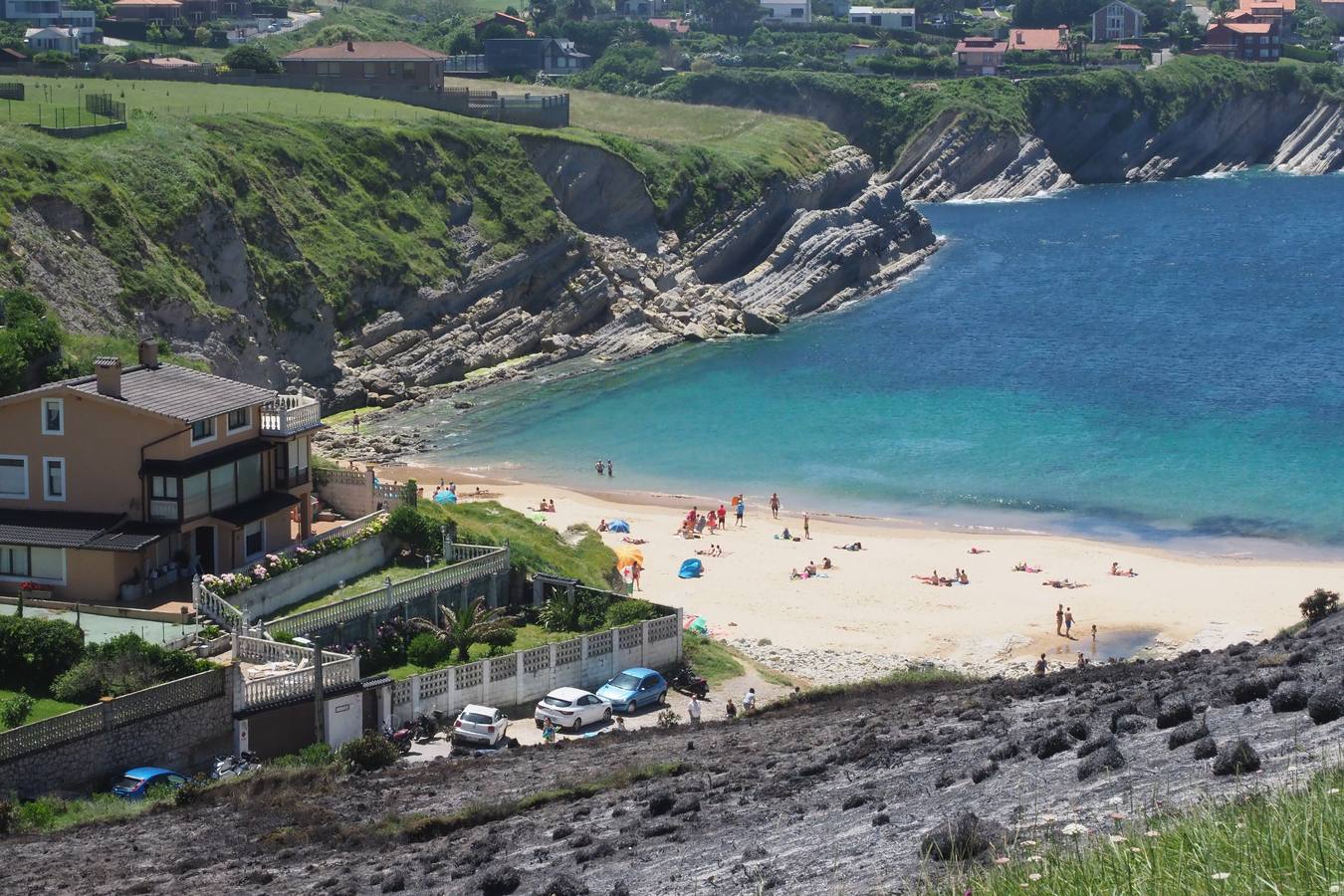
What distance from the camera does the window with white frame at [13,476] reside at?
38.7 metres

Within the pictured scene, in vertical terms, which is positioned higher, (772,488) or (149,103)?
(149,103)

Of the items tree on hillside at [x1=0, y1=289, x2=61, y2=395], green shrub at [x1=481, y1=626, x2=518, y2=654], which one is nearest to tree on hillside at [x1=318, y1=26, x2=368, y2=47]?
tree on hillside at [x1=0, y1=289, x2=61, y2=395]

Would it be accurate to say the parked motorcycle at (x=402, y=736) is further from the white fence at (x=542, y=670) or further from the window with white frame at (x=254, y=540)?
the window with white frame at (x=254, y=540)

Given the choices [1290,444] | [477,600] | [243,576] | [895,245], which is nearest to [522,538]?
[477,600]

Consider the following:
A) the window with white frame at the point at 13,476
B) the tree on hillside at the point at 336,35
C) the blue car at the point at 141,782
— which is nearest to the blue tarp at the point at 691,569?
the window with white frame at the point at 13,476

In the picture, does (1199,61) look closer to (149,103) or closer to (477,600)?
(149,103)

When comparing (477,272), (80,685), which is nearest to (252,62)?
Result: (477,272)

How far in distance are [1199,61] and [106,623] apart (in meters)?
174

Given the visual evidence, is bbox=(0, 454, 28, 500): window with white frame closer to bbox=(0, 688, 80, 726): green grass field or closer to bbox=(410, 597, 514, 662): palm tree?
bbox=(0, 688, 80, 726): green grass field

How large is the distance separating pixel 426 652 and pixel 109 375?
27.9 ft

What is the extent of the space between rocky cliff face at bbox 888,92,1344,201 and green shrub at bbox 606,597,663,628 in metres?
122

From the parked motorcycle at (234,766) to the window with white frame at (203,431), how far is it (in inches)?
357

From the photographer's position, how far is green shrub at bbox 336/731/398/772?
3128 centimetres

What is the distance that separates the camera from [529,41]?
186 meters
